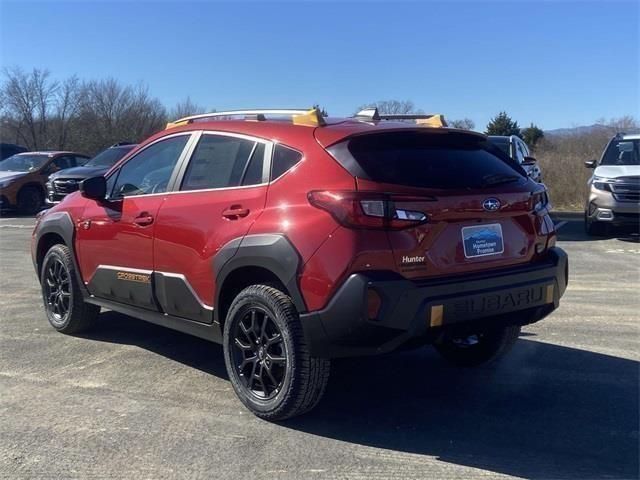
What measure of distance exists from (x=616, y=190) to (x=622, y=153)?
1356 millimetres

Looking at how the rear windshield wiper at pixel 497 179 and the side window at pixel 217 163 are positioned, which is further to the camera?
the side window at pixel 217 163

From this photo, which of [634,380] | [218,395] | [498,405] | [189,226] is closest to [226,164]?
[189,226]

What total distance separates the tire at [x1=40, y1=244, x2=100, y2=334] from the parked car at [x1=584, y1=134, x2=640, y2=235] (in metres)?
9.58

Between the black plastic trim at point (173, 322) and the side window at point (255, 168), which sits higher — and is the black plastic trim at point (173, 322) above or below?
below

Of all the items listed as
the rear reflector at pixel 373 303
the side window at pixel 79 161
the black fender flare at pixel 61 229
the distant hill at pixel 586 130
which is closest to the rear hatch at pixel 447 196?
the rear reflector at pixel 373 303

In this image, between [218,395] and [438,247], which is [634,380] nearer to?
[438,247]

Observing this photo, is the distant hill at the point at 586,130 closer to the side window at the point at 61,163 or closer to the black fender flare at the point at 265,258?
the side window at the point at 61,163

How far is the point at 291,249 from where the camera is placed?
361 cm

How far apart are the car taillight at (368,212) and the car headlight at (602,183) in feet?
32.1

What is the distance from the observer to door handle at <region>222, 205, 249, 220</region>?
4000 millimetres

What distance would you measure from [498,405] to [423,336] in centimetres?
105

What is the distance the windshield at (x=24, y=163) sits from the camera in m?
18.2

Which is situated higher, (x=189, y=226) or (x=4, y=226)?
(x=189, y=226)

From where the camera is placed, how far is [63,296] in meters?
5.85
